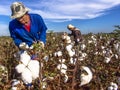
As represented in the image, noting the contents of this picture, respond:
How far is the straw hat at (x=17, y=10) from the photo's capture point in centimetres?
463

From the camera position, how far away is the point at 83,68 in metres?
3.11

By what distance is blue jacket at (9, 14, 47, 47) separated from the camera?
16.6 ft

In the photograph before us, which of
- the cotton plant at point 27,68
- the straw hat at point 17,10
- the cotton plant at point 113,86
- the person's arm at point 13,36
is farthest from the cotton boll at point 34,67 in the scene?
the person's arm at point 13,36

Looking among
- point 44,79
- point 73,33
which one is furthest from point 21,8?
point 73,33

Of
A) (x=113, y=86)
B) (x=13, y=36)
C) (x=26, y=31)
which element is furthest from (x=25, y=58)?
(x=13, y=36)

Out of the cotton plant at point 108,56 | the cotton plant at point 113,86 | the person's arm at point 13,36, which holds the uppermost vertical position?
the person's arm at point 13,36

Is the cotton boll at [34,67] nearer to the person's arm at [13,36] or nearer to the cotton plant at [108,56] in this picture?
the person's arm at [13,36]

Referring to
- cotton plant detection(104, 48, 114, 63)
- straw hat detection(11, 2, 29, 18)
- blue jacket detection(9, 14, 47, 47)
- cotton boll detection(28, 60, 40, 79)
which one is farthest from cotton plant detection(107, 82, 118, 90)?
cotton plant detection(104, 48, 114, 63)

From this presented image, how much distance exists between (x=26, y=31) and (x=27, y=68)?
2271 mm

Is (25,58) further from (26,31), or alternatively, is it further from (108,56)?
(108,56)

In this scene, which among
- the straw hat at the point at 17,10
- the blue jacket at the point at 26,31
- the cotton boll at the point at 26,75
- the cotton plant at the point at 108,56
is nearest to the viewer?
the cotton boll at the point at 26,75

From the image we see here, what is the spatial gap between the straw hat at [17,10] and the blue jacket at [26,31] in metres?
0.38

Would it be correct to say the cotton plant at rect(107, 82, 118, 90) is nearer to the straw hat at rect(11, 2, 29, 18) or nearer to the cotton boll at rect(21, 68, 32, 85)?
the straw hat at rect(11, 2, 29, 18)

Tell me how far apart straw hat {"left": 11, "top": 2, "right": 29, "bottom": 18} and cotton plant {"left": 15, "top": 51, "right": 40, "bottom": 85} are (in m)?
1.77
